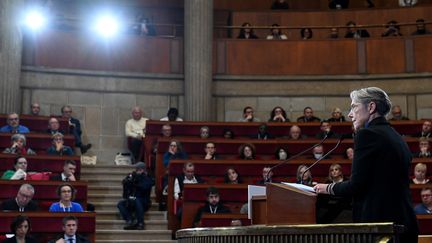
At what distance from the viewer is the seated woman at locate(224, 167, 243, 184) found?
339 inches

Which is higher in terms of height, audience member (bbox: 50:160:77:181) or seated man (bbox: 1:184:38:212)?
audience member (bbox: 50:160:77:181)

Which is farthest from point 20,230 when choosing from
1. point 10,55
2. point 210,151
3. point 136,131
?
point 10,55

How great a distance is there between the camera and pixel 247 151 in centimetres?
934

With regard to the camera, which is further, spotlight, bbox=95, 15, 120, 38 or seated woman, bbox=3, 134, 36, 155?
spotlight, bbox=95, 15, 120, 38

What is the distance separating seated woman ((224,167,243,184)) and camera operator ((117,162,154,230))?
844 millimetres

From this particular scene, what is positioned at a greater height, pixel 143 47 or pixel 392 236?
pixel 143 47

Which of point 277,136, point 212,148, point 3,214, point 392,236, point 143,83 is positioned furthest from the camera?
point 143,83

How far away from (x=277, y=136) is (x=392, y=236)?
8.04 metres

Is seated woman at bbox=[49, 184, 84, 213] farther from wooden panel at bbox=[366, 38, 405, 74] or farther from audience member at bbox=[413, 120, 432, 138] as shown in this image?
wooden panel at bbox=[366, 38, 405, 74]

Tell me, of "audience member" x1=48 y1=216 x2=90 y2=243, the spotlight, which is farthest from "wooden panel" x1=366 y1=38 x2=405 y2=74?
"audience member" x1=48 y1=216 x2=90 y2=243

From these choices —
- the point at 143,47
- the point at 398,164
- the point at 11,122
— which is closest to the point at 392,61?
the point at 143,47

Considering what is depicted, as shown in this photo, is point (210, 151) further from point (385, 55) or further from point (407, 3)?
point (407, 3)

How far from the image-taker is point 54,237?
714cm

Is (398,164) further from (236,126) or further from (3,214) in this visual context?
(236,126)
